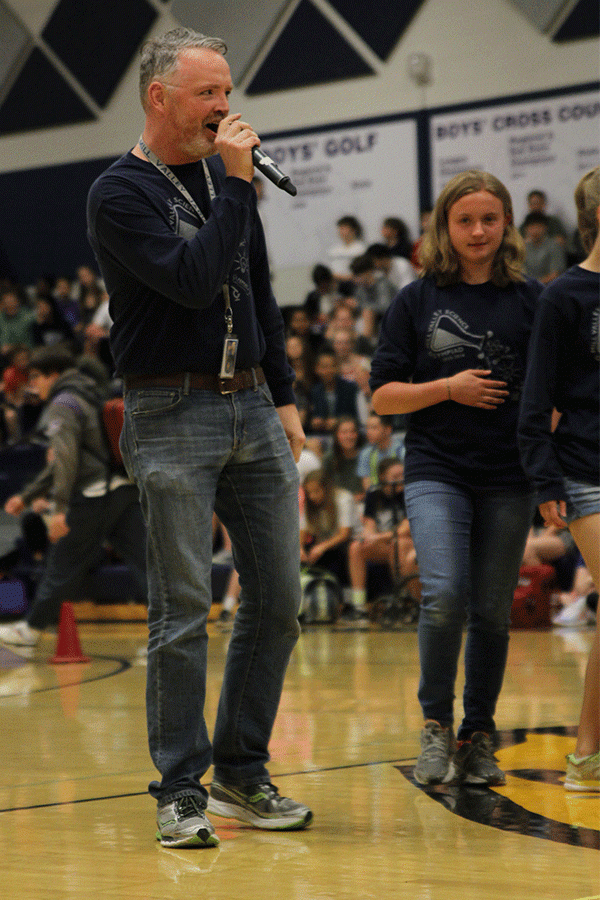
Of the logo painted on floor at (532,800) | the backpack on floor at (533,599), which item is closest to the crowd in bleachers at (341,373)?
the backpack on floor at (533,599)

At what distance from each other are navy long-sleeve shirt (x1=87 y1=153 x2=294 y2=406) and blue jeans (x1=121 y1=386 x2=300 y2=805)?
4.5 inches

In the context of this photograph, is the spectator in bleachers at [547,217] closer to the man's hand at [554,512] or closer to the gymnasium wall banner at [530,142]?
the gymnasium wall banner at [530,142]

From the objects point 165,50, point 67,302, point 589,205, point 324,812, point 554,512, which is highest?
point 67,302

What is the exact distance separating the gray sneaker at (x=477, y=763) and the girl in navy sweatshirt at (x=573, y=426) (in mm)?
220

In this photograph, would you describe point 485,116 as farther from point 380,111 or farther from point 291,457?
point 291,457

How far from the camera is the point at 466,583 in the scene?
3.76 metres

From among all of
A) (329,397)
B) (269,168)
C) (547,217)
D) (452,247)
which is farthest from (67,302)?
(269,168)

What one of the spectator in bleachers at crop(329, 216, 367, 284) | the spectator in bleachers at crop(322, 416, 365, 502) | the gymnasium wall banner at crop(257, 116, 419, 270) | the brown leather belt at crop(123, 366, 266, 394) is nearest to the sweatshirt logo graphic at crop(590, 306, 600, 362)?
the brown leather belt at crop(123, 366, 266, 394)

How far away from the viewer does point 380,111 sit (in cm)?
1520

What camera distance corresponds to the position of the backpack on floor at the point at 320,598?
9555 mm

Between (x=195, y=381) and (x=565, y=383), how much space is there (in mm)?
1129

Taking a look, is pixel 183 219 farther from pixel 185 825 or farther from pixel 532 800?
pixel 532 800

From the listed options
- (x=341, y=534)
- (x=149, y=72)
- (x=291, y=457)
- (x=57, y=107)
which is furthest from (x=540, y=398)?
(x=57, y=107)

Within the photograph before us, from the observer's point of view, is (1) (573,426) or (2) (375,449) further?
(2) (375,449)
